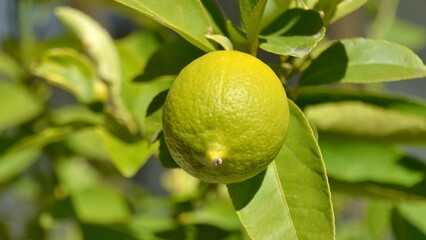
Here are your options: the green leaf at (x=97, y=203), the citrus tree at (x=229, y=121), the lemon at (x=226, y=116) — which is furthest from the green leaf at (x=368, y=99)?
the green leaf at (x=97, y=203)

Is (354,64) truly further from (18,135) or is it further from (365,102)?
(18,135)

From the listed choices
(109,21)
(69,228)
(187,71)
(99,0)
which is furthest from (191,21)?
(109,21)

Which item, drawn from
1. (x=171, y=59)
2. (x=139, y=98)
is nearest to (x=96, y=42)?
(x=139, y=98)

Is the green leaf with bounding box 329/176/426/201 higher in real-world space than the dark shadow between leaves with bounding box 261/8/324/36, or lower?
lower

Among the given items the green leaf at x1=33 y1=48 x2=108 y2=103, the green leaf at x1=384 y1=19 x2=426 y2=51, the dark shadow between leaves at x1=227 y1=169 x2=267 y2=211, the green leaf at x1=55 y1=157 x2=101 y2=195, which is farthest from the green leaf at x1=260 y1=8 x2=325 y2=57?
the green leaf at x1=384 y1=19 x2=426 y2=51

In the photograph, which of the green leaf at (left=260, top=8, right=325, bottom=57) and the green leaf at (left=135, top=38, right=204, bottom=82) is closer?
the green leaf at (left=260, top=8, right=325, bottom=57)

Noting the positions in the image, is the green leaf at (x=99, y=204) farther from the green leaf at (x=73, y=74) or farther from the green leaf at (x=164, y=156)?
Result: the green leaf at (x=164, y=156)

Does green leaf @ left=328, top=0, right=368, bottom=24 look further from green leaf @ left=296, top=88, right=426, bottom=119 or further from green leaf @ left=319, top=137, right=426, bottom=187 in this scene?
green leaf @ left=319, top=137, right=426, bottom=187
